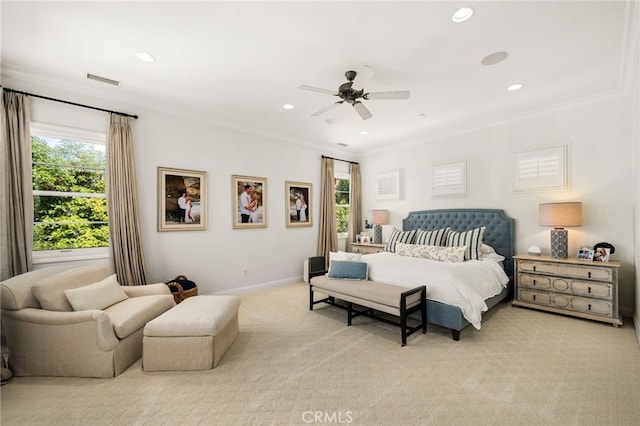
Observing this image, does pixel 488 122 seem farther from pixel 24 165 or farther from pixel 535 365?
pixel 24 165

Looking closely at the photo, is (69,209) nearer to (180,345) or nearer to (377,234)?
(180,345)

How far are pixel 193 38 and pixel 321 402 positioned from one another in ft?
10.6

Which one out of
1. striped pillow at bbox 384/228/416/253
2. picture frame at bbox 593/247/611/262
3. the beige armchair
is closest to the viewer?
the beige armchair

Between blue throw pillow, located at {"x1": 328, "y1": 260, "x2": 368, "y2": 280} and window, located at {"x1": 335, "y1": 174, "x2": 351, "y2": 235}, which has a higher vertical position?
window, located at {"x1": 335, "y1": 174, "x2": 351, "y2": 235}

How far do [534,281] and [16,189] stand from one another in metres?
6.45

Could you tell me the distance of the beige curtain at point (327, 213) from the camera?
6160mm

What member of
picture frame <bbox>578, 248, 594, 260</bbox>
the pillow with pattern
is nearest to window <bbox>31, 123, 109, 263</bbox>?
the pillow with pattern

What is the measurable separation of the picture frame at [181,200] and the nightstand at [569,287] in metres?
4.86

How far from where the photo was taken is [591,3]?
2.13 metres

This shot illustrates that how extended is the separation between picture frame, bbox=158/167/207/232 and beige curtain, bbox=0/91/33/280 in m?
1.34

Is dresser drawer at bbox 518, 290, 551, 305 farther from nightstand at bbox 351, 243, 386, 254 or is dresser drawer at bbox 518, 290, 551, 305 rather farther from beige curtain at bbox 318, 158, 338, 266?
beige curtain at bbox 318, 158, 338, 266

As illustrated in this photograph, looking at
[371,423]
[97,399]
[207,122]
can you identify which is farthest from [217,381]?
[207,122]

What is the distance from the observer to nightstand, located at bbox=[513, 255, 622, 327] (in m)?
3.35

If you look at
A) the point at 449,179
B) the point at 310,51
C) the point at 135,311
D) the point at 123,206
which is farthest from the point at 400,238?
the point at 123,206
